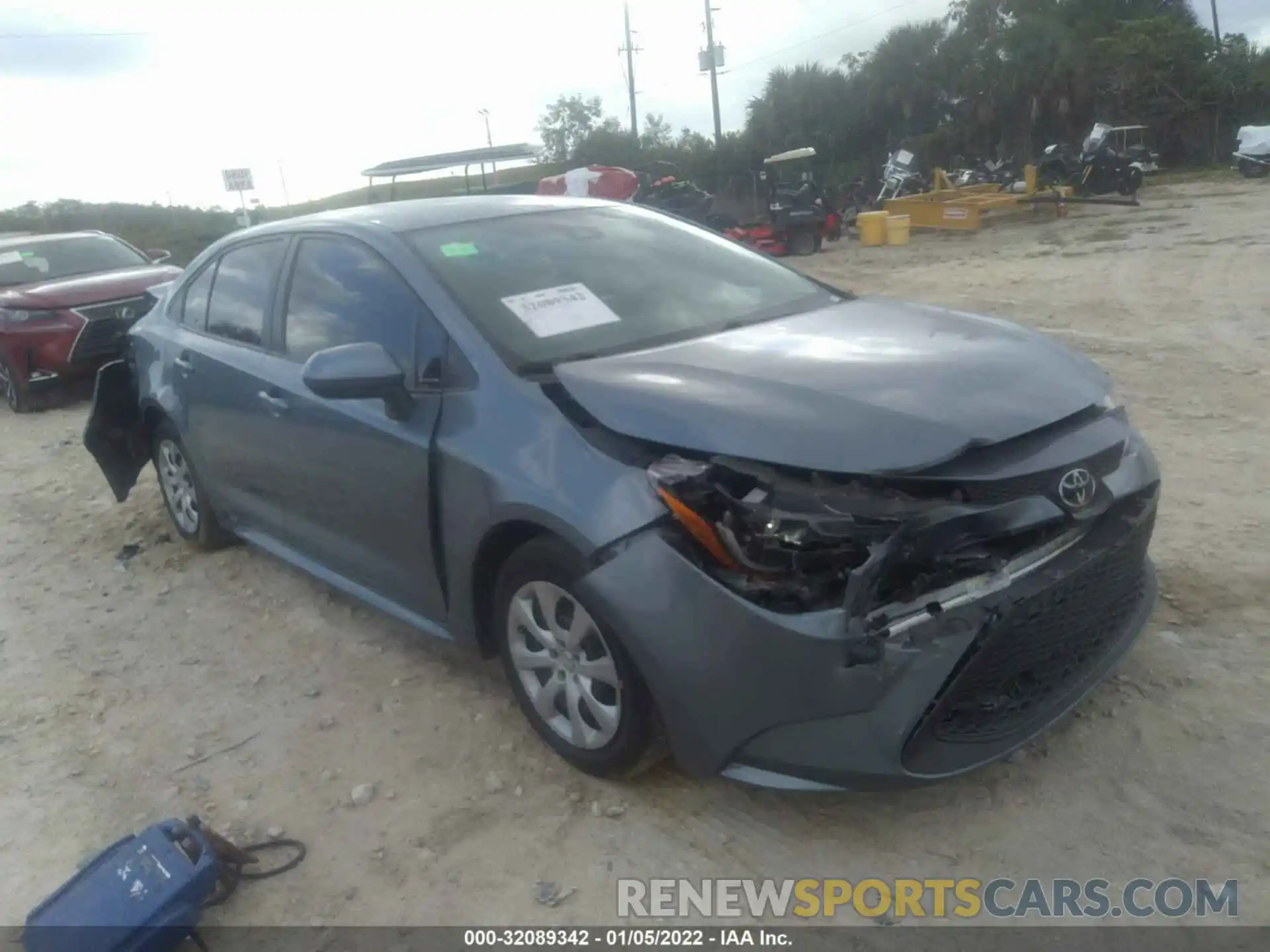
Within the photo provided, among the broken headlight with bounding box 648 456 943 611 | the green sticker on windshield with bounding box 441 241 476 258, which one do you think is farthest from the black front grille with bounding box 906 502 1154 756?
the green sticker on windshield with bounding box 441 241 476 258

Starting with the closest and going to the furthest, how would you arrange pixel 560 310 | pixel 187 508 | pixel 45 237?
pixel 560 310 < pixel 187 508 < pixel 45 237

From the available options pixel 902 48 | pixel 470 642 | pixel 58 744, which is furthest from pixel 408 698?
pixel 902 48

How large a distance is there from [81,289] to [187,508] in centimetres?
525

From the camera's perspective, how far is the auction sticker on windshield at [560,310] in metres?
3.40

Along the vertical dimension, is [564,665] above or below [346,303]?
below

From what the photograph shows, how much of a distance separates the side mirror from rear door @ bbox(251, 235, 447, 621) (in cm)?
10

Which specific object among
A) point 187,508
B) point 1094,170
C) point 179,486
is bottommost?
point 187,508

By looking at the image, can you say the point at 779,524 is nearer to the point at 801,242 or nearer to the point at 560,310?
the point at 560,310

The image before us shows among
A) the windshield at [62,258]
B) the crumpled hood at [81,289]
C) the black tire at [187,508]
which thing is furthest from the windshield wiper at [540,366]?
the windshield at [62,258]

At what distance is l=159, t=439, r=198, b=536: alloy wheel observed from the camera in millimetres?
5293

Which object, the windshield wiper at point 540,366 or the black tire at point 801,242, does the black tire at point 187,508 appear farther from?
the black tire at point 801,242

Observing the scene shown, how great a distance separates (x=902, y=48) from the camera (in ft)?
114

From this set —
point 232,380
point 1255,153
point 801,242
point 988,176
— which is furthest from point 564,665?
point 1255,153

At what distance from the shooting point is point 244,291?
453 centimetres
